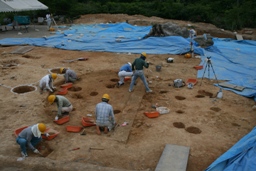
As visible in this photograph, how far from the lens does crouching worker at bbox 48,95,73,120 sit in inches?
311

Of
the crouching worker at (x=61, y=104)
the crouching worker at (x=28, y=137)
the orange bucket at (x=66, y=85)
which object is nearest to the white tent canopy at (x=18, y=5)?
the orange bucket at (x=66, y=85)

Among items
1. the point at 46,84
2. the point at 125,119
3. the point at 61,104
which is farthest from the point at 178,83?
the point at 46,84

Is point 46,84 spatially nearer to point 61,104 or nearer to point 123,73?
point 61,104

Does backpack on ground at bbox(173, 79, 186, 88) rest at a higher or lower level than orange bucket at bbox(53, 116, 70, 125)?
higher

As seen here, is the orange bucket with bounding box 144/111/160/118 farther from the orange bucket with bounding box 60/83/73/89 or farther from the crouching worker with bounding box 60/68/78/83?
the crouching worker with bounding box 60/68/78/83

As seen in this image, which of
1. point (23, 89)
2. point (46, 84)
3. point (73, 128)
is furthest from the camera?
point (23, 89)

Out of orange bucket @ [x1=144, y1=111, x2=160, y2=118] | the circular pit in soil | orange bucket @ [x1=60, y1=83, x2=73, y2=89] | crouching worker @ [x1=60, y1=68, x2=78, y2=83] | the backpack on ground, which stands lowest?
the circular pit in soil

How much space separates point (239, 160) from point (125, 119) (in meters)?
3.62

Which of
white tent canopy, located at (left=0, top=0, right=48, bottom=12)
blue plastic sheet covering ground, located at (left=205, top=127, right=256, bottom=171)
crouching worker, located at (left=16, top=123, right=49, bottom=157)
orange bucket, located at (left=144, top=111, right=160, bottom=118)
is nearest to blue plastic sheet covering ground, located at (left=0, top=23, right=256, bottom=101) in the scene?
white tent canopy, located at (left=0, top=0, right=48, bottom=12)

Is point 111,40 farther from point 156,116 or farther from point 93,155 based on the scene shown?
point 93,155

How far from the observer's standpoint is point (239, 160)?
525 cm

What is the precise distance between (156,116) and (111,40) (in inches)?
388

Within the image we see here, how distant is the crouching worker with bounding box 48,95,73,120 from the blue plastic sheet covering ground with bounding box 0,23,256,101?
592cm

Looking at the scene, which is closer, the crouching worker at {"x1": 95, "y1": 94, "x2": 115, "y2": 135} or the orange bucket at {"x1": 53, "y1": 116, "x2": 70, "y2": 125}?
the crouching worker at {"x1": 95, "y1": 94, "x2": 115, "y2": 135}
